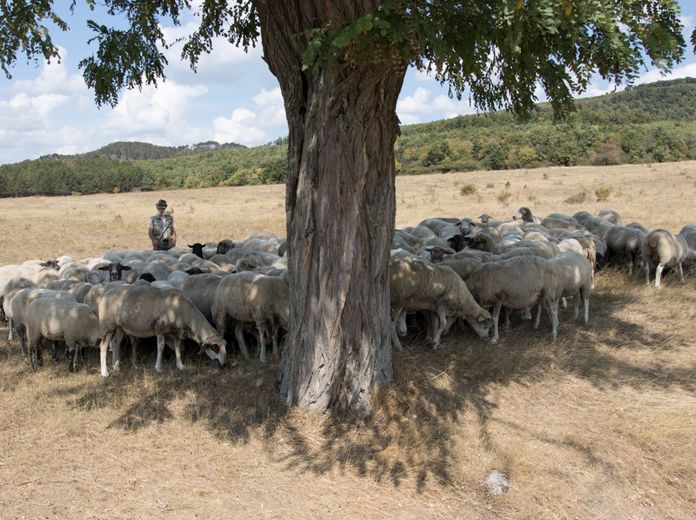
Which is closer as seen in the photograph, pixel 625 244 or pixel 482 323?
pixel 482 323

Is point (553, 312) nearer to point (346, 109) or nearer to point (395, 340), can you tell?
point (395, 340)

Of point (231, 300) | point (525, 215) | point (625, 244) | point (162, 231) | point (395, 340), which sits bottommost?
point (395, 340)

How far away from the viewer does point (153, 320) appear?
27.7ft

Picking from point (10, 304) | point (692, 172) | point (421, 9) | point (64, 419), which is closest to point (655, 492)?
point (421, 9)

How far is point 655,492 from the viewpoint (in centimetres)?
579

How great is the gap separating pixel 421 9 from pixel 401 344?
5.11 meters

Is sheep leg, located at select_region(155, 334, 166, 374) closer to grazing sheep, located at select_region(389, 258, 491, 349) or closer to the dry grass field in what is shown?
the dry grass field

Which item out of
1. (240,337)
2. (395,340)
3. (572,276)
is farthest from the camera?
(572,276)

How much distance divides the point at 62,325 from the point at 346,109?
514 centimetres

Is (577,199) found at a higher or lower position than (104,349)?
higher

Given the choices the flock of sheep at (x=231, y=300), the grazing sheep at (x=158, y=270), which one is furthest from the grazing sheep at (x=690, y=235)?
the grazing sheep at (x=158, y=270)

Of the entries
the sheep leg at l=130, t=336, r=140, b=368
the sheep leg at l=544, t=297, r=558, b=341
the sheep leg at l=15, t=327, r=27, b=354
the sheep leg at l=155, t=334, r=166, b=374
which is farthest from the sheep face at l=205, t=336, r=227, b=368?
the sheep leg at l=544, t=297, r=558, b=341

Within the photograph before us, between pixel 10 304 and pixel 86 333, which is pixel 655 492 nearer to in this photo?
pixel 86 333

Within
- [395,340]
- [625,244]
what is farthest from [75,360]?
[625,244]
